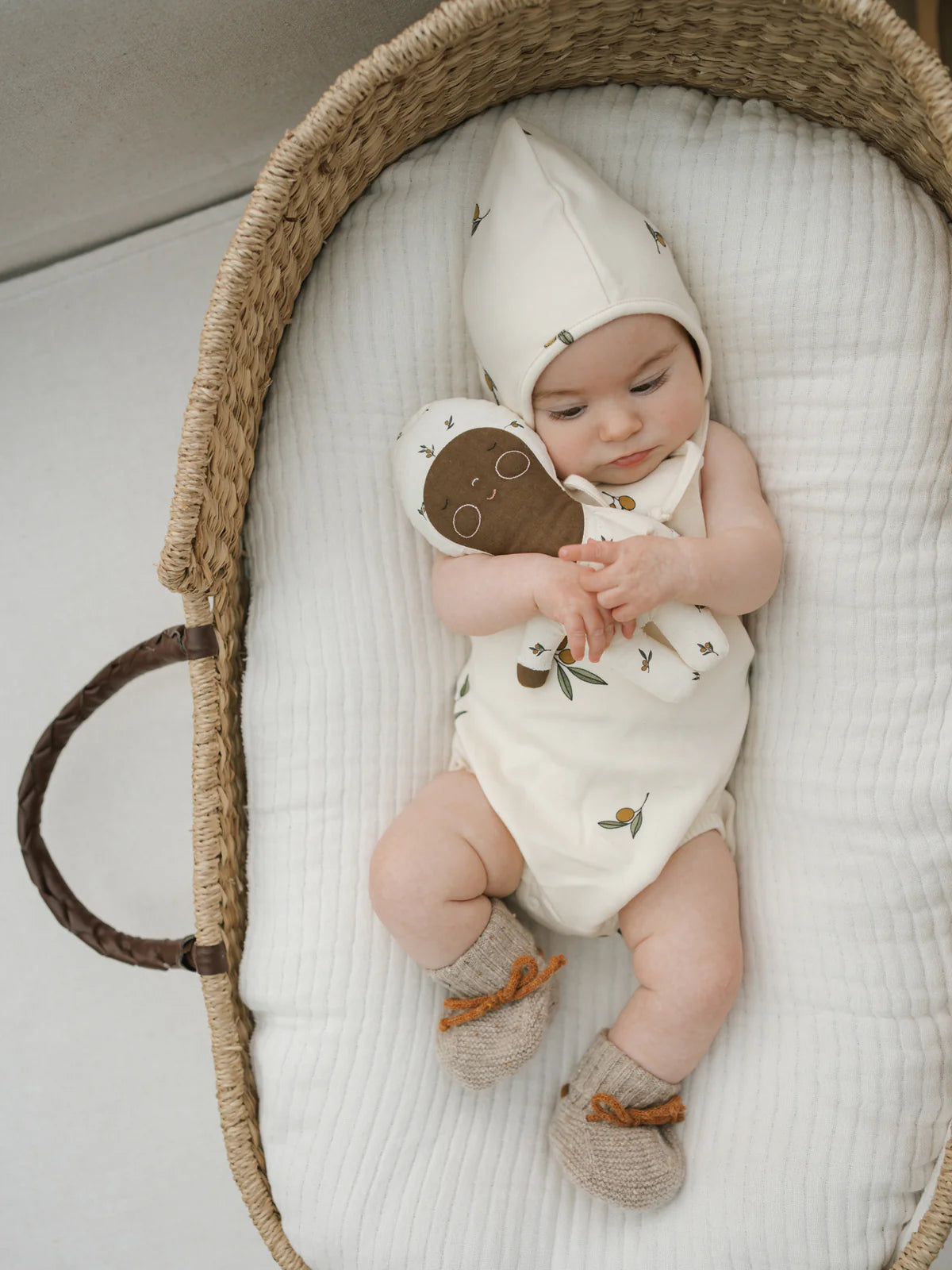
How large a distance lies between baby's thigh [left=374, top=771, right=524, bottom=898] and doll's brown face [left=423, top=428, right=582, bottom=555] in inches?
11.4

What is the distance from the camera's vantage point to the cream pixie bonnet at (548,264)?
97cm

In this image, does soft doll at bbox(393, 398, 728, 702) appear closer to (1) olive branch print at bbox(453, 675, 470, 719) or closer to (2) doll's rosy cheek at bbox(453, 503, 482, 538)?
(2) doll's rosy cheek at bbox(453, 503, 482, 538)

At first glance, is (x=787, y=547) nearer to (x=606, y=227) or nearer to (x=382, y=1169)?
(x=606, y=227)

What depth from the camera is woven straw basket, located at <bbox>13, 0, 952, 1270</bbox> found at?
96 centimetres

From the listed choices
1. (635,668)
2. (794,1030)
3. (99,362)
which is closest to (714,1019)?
(794,1030)

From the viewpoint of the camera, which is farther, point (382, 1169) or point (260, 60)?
point (260, 60)

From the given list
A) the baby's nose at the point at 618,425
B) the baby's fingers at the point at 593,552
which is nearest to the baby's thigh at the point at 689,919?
the baby's fingers at the point at 593,552

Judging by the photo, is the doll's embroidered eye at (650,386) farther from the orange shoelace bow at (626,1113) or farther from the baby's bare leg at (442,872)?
the orange shoelace bow at (626,1113)

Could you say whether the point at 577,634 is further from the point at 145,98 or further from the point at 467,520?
the point at 145,98

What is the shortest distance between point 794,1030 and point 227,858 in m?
0.66

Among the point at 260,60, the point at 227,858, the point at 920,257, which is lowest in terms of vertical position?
the point at 227,858

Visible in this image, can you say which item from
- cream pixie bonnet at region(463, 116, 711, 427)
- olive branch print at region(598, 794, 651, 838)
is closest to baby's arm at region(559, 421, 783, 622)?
cream pixie bonnet at region(463, 116, 711, 427)

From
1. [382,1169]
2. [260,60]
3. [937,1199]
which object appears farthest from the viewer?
[260,60]

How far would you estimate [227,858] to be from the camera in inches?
44.0
